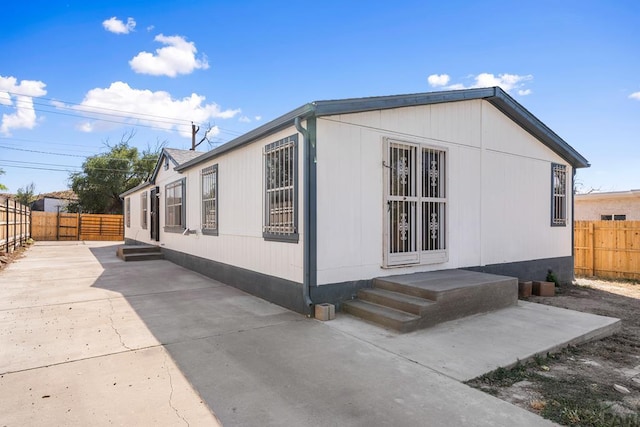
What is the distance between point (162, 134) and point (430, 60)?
25.0m

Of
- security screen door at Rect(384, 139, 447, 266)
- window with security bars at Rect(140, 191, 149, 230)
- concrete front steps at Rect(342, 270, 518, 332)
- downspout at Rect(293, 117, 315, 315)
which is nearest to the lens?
concrete front steps at Rect(342, 270, 518, 332)

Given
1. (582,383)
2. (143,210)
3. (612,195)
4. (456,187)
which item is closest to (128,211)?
(143,210)

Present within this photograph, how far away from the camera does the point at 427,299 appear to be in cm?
465

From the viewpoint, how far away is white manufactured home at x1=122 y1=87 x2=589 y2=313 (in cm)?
499

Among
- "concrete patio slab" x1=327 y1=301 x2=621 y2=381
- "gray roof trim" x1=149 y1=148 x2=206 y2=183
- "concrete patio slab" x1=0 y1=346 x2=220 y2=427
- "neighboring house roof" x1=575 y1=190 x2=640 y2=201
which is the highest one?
"gray roof trim" x1=149 y1=148 x2=206 y2=183

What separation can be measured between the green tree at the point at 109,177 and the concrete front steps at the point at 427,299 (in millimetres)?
25280

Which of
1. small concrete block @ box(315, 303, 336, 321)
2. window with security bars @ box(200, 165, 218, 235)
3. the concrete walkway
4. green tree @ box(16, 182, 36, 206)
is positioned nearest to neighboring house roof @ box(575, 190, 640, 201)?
the concrete walkway

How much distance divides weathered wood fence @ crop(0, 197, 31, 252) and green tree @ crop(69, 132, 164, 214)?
971 centimetres

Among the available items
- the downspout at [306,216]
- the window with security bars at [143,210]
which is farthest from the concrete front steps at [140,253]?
the downspout at [306,216]

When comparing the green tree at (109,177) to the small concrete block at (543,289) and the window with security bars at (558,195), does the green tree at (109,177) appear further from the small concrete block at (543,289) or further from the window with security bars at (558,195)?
the small concrete block at (543,289)

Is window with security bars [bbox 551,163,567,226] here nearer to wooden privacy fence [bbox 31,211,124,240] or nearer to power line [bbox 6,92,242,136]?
power line [bbox 6,92,242,136]

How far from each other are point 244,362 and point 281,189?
2848mm

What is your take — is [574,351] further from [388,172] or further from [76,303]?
[76,303]

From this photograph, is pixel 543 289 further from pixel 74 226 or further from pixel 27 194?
pixel 27 194
